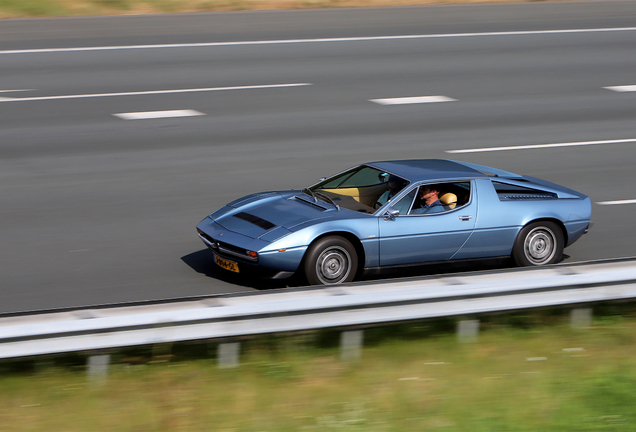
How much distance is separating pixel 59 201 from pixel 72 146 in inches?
104

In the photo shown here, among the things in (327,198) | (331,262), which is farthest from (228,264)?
(327,198)

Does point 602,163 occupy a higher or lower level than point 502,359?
higher

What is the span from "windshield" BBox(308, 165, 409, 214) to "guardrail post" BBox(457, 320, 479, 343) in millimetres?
2276

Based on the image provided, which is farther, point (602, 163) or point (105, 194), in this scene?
point (602, 163)

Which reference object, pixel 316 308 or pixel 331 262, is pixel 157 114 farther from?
pixel 316 308

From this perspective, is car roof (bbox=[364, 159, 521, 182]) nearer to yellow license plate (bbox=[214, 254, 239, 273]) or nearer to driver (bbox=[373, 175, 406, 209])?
driver (bbox=[373, 175, 406, 209])

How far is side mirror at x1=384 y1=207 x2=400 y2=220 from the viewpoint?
7.83 meters

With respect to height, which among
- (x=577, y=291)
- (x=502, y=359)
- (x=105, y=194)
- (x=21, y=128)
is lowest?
(x=502, y=359)

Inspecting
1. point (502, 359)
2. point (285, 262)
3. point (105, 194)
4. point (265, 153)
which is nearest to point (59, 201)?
point (105, 194)

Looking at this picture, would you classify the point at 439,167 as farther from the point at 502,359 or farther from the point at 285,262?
the point at 502,359

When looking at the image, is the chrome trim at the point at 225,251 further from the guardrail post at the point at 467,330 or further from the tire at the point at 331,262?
the guardrail post at the point at 467,330

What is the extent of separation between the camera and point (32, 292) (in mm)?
7672

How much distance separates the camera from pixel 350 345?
18.5ft

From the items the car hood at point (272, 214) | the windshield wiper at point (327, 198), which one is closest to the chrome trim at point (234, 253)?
the car hood at point (272, 214)
